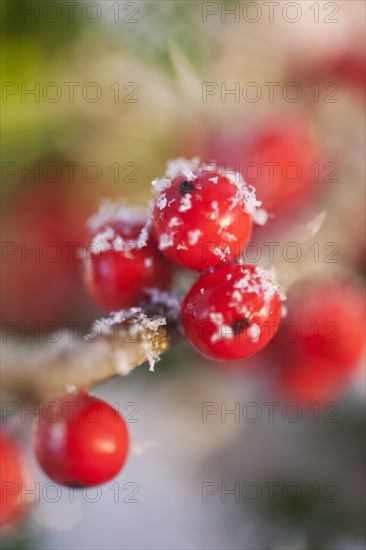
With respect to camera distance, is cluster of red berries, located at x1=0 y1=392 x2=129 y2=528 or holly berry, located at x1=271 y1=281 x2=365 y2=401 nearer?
cluster of red berries, located at x1=0 y1=392 x2=129 y2=528

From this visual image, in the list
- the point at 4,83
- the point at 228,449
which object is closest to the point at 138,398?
the point at 228,449

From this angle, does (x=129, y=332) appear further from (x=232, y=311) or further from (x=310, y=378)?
(x=310, y=378)

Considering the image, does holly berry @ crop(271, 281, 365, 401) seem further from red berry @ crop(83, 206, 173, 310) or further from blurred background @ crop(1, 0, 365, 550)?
red berry @ crop(83, 206, 173, 310)

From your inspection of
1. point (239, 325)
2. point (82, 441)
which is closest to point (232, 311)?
point (239, 325)

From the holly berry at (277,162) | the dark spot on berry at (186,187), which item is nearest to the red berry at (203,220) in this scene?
the dark spot on berry at (186,187)

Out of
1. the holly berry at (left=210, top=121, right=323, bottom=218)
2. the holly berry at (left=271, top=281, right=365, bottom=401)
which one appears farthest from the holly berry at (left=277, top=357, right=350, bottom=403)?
the holly berry at (left=210, top=121, right=323, bottom=218)
